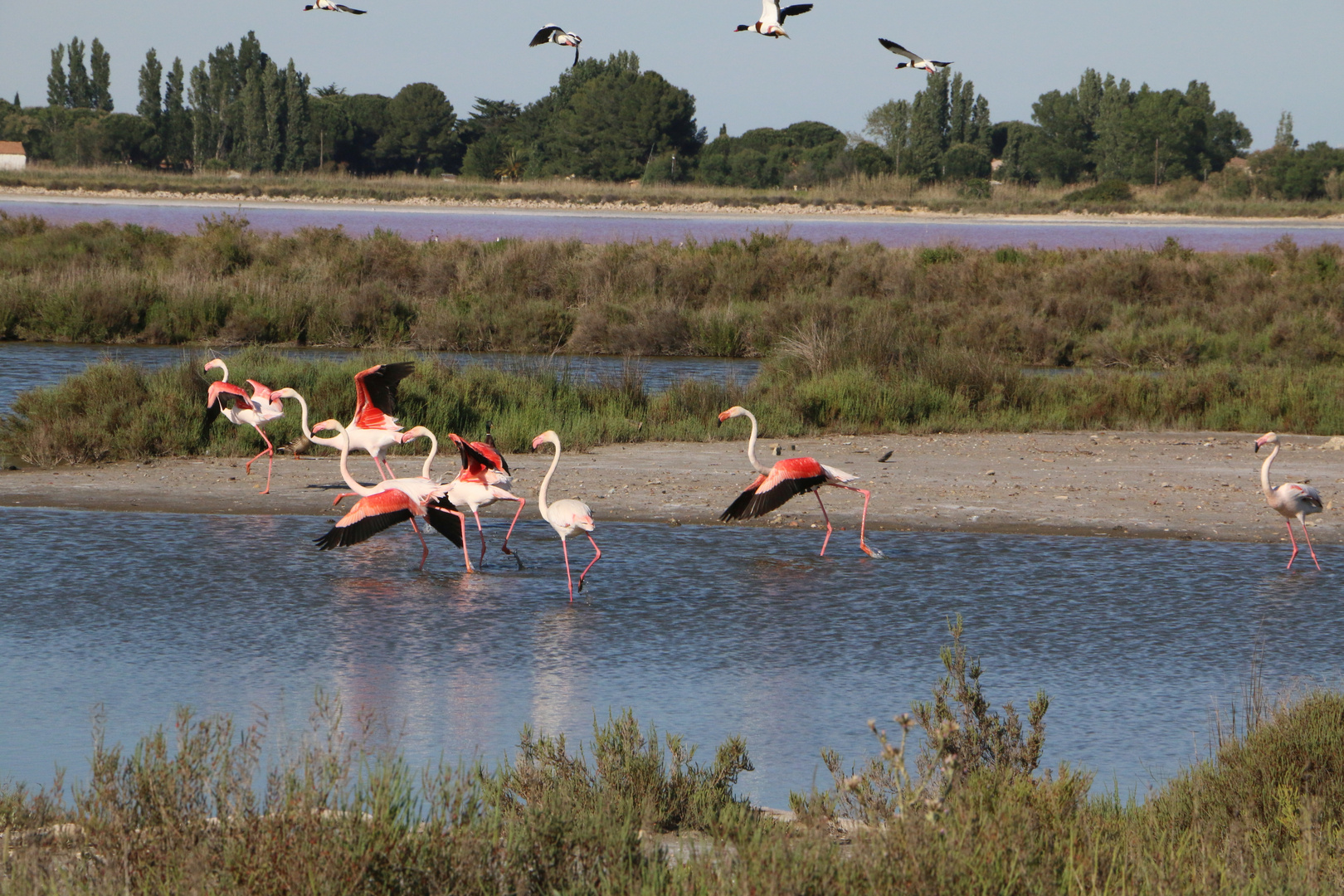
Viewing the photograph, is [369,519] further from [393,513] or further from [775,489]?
[775,489]

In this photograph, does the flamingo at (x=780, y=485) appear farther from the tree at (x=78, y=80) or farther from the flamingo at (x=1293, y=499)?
the tree at (x=78, y=80)

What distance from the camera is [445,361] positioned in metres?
21.0

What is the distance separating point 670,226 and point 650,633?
50.0 metres

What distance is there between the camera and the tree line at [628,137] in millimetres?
92375

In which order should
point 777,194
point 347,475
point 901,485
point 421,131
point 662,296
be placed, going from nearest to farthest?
point 347,475, point 901,485, point 662,296, point 777,194, point 421,131

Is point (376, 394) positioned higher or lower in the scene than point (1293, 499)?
higher

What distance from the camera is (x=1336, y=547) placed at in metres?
11.4

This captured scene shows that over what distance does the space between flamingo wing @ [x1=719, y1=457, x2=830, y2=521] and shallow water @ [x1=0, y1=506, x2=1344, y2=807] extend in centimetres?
44

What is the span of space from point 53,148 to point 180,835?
363ft

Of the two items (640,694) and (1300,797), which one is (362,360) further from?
(1300,797)

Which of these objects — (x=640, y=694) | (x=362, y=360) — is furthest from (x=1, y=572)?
(x=362, y=360)

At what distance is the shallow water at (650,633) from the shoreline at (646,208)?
56.8 metres

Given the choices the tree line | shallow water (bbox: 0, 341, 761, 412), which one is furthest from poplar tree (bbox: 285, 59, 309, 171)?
shallow water (bbox: 0, 341, 761, 412)

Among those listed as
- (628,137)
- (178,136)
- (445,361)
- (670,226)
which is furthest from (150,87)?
(445,361)
